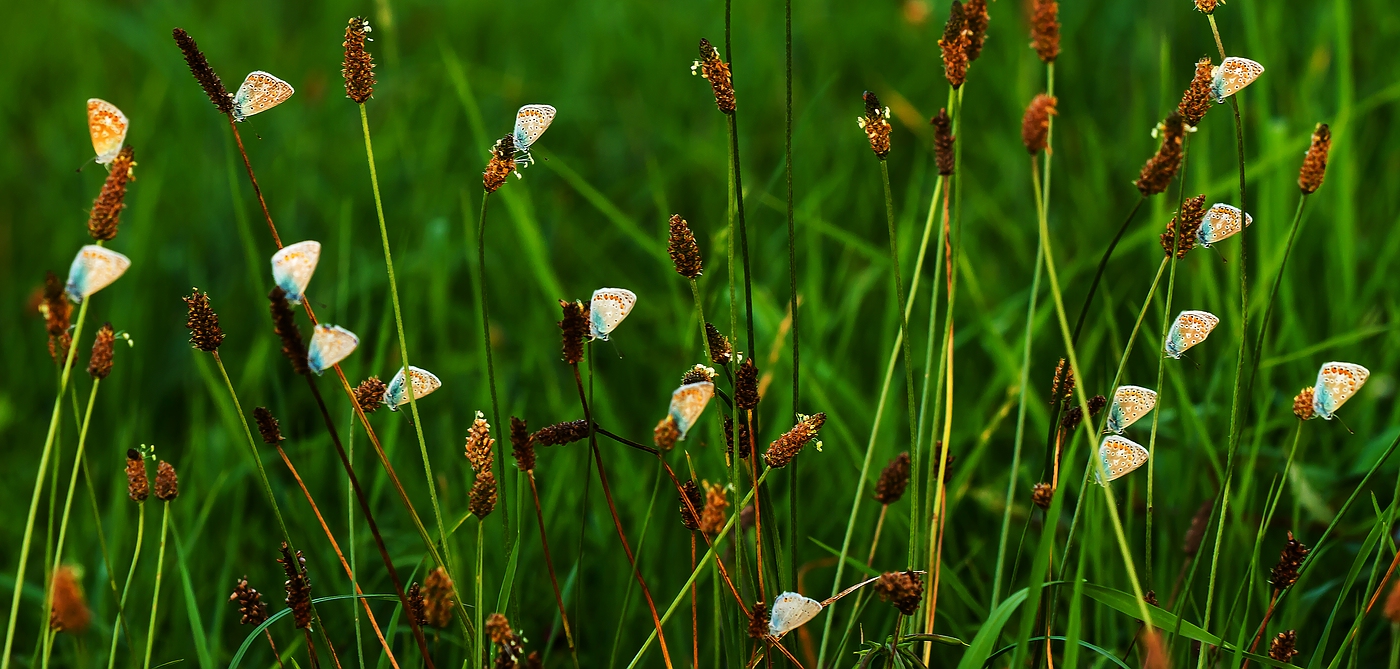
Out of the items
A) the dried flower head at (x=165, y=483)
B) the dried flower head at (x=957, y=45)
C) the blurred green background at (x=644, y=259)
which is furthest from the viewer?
the blurred green background at (x=644, y=259)

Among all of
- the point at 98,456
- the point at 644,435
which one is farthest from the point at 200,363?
the point at 644,435

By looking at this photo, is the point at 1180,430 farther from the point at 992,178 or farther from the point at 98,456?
the point at 98,456

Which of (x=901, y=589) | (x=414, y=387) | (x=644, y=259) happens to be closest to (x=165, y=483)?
(x=414, y=387)

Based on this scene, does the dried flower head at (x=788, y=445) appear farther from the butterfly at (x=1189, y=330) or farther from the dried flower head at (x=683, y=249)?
the butterfly at (x=1189, y=330)

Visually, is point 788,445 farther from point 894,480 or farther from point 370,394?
point 370,394

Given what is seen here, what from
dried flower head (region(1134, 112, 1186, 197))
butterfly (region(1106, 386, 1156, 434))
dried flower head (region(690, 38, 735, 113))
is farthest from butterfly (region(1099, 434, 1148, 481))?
dried flower head (region(690, 38, 735, 113))

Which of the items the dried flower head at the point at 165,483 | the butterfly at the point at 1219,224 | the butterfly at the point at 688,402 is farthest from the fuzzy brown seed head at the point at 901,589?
the dried flower head at the point at 165,483
